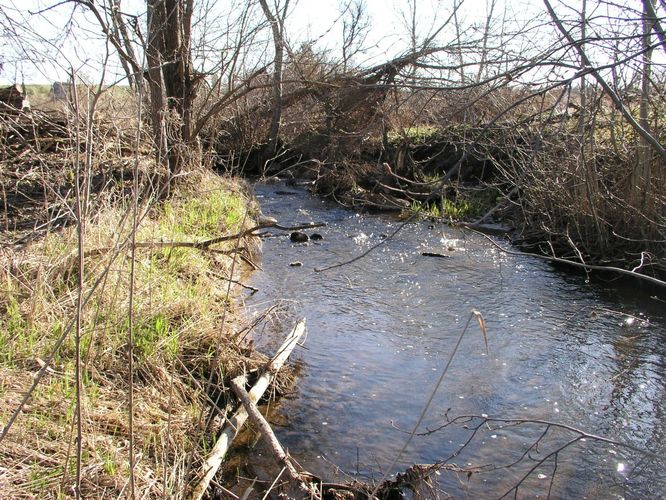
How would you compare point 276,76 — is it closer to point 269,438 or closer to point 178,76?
point 178,76

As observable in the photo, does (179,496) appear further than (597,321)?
No

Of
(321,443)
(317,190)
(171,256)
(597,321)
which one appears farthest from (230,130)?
(321,443)

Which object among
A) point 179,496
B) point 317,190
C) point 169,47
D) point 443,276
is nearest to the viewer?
point 179,496

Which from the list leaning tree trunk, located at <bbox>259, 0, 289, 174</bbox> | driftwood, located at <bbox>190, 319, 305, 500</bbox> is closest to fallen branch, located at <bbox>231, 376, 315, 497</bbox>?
driftwood, located at <bbox>190, 319, 305, 500</bbox>

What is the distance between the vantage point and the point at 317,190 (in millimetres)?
14758

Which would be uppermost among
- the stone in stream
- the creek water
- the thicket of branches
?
the thicket of branches

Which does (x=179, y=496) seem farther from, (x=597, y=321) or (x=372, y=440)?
(x=597, y=321)

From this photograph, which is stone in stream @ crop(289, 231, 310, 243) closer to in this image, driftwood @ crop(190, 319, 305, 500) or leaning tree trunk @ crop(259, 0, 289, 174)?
leaning tree trunk @ crop(259, 0, 289, 174)

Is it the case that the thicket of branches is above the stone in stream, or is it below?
above

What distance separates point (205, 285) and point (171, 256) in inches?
18.3

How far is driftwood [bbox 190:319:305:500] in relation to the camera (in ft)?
10.2

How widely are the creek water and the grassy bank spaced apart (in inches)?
29.7

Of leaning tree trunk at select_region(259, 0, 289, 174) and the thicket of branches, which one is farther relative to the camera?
leaning tree trunk at select_region(259, 0, 289, 174)

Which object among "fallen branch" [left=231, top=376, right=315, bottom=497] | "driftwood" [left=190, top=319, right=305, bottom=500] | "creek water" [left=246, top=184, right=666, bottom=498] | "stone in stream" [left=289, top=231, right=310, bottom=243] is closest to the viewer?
"driftwood" [left=190, top=319, right=305, bottom=500]
